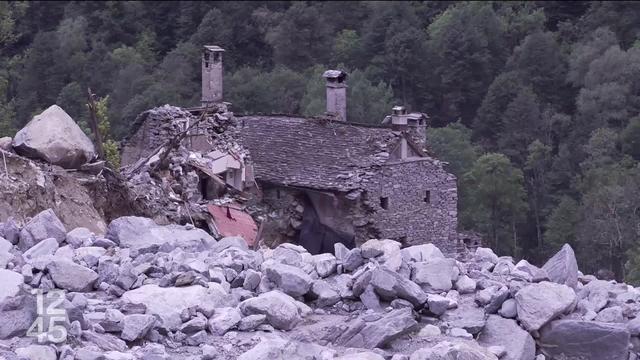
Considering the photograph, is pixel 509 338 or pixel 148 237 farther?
pixel 148 237

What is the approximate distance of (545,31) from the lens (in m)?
48.6

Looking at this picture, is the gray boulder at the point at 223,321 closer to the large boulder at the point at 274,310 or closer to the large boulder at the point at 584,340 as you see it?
the large boulder at the point at 274,310

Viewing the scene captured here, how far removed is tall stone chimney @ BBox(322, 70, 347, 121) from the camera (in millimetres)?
20031

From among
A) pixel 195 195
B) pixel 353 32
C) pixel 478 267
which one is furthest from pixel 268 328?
pixel 353 32

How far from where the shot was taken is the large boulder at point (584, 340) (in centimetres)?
861

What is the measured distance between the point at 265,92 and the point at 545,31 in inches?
531

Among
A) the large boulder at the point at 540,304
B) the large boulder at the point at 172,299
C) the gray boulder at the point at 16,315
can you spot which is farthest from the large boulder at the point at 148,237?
the large boulder at the point at 540,304

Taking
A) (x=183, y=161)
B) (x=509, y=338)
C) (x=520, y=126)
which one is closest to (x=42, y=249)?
(x=509, y=338)

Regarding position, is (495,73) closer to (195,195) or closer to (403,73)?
(403,73)

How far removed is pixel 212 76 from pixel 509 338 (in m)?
11.1

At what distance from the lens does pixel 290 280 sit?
349 inches

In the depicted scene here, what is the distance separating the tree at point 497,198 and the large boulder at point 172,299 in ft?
73.0

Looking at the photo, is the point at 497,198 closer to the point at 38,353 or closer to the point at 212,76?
the point at 212,76

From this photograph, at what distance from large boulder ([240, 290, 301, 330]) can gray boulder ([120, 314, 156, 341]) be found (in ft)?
2.08
